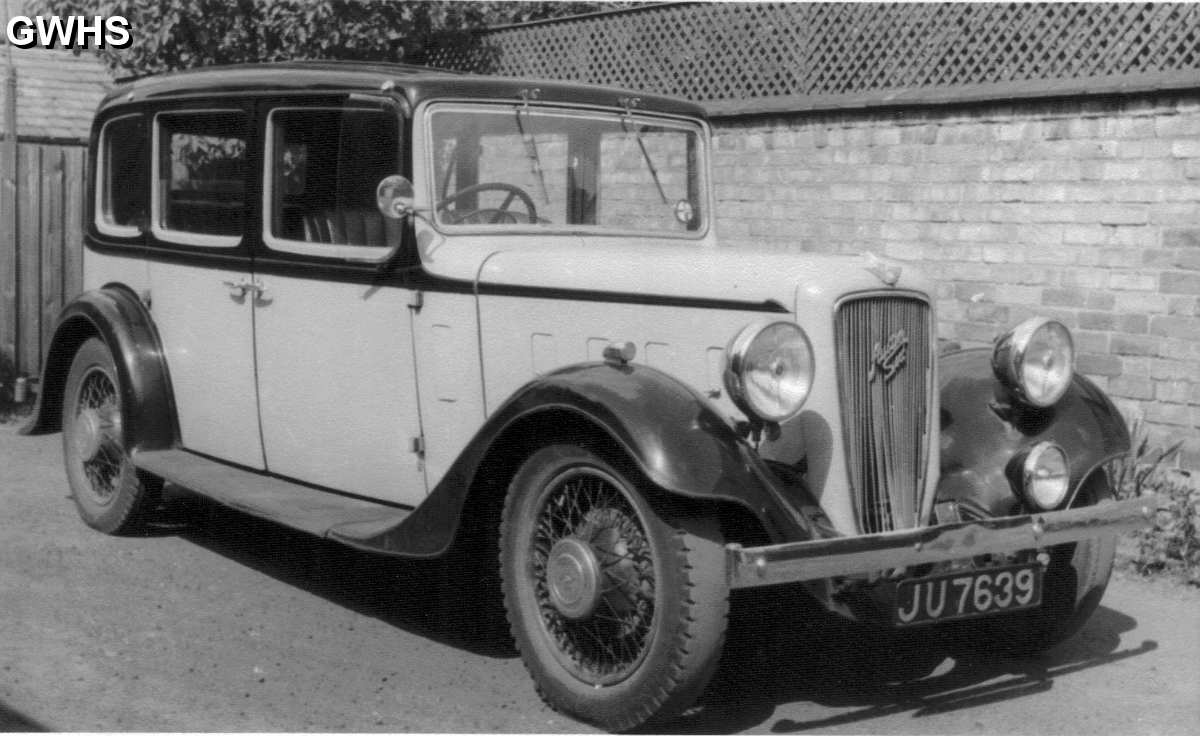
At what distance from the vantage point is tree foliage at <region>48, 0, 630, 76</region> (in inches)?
380

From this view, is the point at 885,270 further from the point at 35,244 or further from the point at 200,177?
the point at 35,244

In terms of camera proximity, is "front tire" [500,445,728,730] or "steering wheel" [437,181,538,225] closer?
"front tire" [500,445,728,730]

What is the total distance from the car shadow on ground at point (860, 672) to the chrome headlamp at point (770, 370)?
826 millimetres

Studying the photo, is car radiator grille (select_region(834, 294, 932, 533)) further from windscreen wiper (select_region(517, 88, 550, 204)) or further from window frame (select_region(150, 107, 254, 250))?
window frame (select_region(150, 107, 254, 250))

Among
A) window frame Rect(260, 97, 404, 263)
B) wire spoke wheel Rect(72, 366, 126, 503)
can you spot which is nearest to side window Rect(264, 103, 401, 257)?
window frame Rect(260, 97, 404, 263)

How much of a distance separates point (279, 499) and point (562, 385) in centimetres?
158

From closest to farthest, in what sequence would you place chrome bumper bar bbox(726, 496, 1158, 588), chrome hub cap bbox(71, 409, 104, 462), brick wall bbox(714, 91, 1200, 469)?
chrome bumper bar bbox(726, 496, 1158, 588) → chrome hub cap bbox(71, 409, 104, 462) → brick wall bbox(714, 91, 1200, 469)

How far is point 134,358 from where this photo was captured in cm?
574

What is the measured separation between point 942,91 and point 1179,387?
2006 millimetres

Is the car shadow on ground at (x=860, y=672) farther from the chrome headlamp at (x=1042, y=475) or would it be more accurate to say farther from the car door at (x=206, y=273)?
the car door at (x=206, y=273)

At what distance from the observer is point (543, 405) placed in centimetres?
390

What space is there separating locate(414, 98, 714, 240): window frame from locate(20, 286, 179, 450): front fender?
66.2 inches

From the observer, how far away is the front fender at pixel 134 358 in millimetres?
5711

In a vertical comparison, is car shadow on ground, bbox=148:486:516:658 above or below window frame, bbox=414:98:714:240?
below
